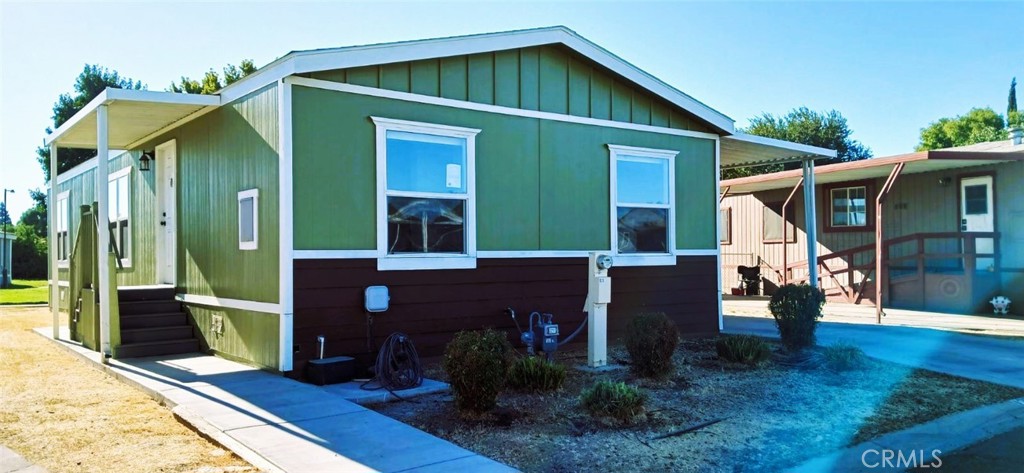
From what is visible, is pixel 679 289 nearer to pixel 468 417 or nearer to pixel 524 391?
pixel 524 391

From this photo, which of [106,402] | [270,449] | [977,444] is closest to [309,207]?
[106,402]

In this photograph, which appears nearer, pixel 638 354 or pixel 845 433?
→ pixel 845 433

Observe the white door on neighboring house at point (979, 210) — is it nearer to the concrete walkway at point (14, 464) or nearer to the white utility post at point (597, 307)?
the white utility post at point (597, 307)

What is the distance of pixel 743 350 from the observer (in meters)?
7.62

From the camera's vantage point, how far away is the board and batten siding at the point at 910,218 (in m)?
13.3

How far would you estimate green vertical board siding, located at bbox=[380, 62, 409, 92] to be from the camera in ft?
23.9

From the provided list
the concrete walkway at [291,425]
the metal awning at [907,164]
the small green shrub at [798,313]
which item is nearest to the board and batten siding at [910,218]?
the metal awning at [907,164]

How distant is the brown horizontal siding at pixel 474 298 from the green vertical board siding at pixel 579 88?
186 cm

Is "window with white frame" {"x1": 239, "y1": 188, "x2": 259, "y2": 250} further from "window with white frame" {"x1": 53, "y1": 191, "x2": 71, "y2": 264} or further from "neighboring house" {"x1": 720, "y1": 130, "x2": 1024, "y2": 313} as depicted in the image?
"neighboring house" {"x1": 720, "y1": 130, "x2": 1024, "y2": 313}

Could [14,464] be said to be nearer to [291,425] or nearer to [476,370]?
[291,425]

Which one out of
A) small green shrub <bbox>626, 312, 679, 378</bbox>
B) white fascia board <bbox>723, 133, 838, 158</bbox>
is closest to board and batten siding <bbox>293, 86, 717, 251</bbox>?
white fascia board <bbox>723, 133, 838, 158</bbox>

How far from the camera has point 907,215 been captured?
14.9 meters

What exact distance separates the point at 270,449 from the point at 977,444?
4.94 metres

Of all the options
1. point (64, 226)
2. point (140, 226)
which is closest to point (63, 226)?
point (64, 226)
